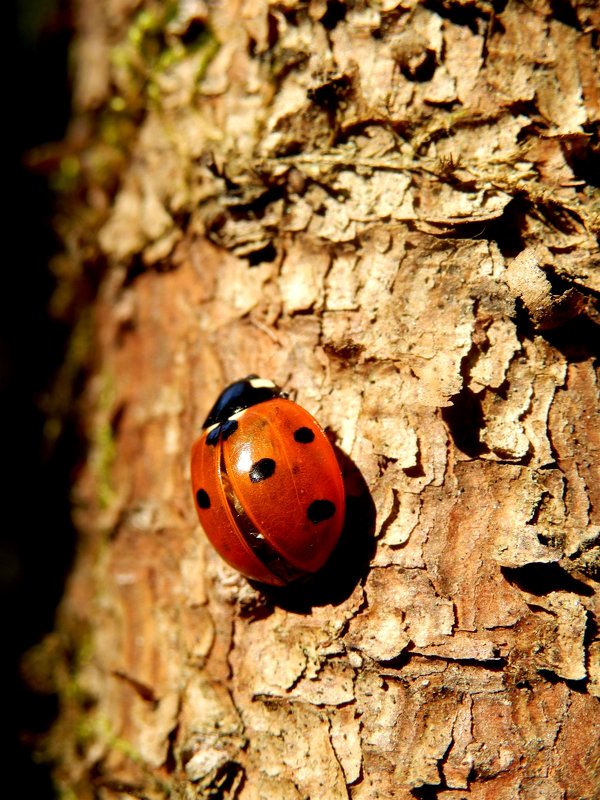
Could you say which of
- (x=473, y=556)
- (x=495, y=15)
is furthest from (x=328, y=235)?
(x=473, y=556)

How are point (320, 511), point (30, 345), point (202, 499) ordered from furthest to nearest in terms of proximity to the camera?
point (30, 345)
point (202, 499)
point (320, 511)

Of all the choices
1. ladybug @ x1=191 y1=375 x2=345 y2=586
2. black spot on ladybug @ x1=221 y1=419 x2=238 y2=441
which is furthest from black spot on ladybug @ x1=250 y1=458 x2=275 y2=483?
black spot on ladybug @ x1=221 y1=419 x2=238 y2=441

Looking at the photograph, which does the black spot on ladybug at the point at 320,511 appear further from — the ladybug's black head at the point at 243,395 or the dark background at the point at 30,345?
the dark background at the point at 30,345

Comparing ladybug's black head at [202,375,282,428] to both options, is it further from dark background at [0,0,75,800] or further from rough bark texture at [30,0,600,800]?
dark background at [0,0,75,800]

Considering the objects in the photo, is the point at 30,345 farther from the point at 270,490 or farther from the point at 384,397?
the point at 384,397

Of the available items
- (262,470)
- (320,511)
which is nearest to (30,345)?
(262,470)

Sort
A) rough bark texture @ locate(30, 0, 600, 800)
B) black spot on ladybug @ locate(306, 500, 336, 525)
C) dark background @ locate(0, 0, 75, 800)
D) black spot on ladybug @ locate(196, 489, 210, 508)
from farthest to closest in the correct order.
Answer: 1. dark background @ locate(0, 0, 75, 800)
2. black spot on ladybug @ locate(196, 489, 210, 508)
3. black spot on ladybug @ locate(306, 500, 336, 525)
4. rough bark texture @ locate(30, 0, 600, 800)

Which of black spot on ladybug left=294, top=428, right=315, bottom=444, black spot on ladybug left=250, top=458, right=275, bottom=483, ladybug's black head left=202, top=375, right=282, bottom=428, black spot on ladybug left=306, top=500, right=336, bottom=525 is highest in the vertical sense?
ladybug's black head left=202, top=375, right=282, bottom=428

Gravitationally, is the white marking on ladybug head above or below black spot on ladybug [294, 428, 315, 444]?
above
